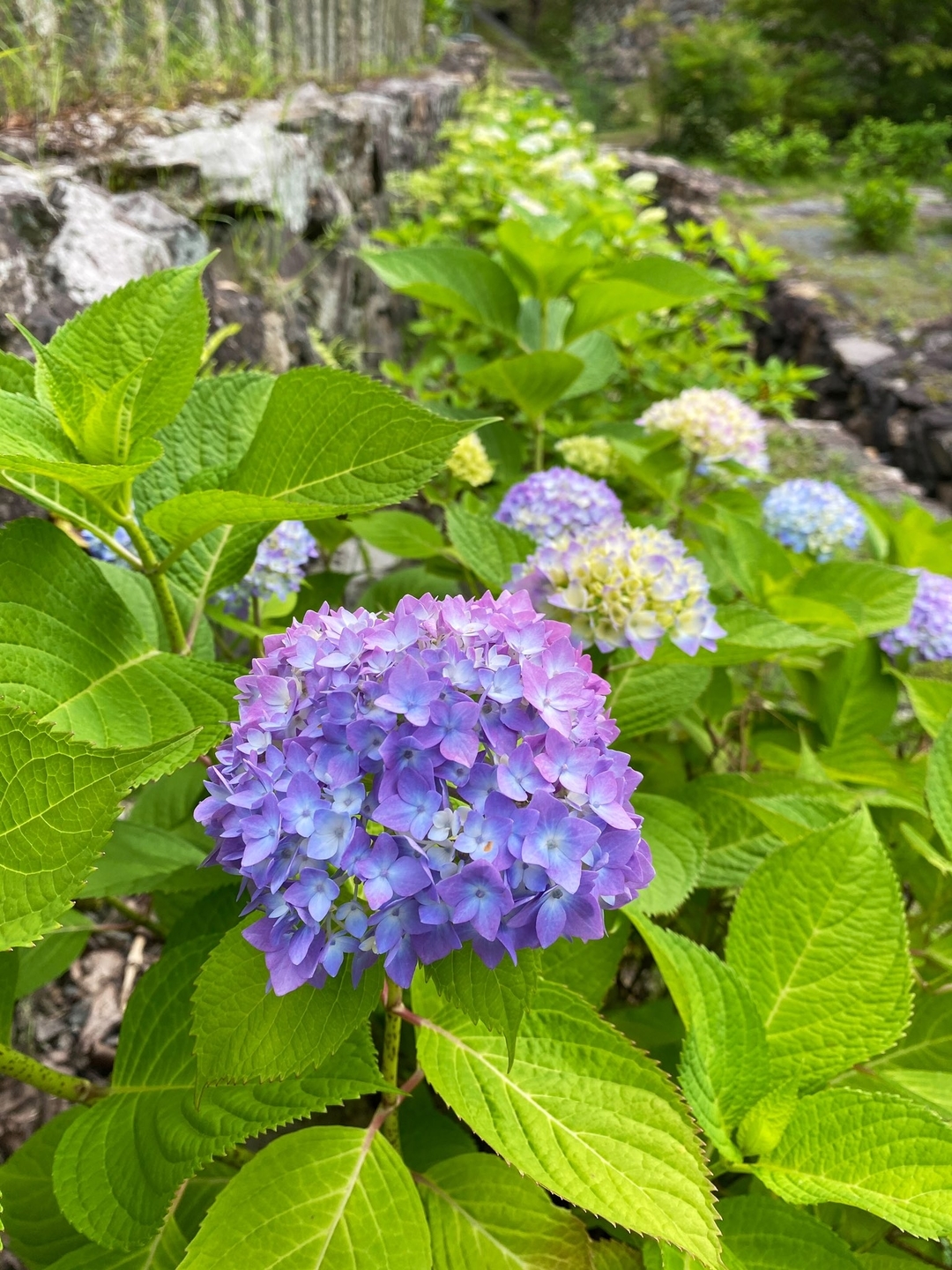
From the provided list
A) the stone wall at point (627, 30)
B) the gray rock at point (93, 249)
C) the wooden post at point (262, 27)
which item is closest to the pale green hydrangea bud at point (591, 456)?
the gray rock at point (93, 249)

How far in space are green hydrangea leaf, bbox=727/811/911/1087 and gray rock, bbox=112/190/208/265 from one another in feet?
6.06

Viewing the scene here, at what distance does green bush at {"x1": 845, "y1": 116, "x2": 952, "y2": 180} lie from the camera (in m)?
11.8

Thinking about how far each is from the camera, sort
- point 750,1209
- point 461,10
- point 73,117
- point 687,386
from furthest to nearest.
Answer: point 461,10, point 687,386, point 73,117, point 750,1209

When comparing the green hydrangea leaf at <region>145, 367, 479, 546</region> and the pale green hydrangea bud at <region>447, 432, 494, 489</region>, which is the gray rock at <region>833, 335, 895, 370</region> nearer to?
the pale green hydrangea bud at <region>447, 432, 494, 489</region>

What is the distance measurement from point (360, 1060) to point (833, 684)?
121 cm

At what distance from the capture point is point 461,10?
15.7 m

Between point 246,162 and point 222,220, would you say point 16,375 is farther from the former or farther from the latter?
point 246,162

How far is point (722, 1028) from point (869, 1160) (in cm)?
17

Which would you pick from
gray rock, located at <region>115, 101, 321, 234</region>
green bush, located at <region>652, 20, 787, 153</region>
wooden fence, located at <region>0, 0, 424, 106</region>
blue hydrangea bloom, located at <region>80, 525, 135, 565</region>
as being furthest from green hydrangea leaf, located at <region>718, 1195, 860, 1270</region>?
green bush, located at <region>652, 20, 787, 153</region>

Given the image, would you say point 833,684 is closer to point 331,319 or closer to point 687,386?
point 687,386

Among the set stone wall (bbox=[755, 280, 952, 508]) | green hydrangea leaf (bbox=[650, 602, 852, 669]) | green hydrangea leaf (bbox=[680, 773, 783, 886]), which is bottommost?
stone wall (bbox=[755, 280, 952, 508])

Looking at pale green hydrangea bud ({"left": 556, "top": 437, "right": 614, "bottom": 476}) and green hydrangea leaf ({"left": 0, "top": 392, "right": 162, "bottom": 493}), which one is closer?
green hydrangea leaf ({"left": 0, "top": 392, "right": 162, "bottom": 493})

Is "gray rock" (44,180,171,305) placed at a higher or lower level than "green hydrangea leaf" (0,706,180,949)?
higher

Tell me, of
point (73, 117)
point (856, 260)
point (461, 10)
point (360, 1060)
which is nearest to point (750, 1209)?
point (360, 1060)
